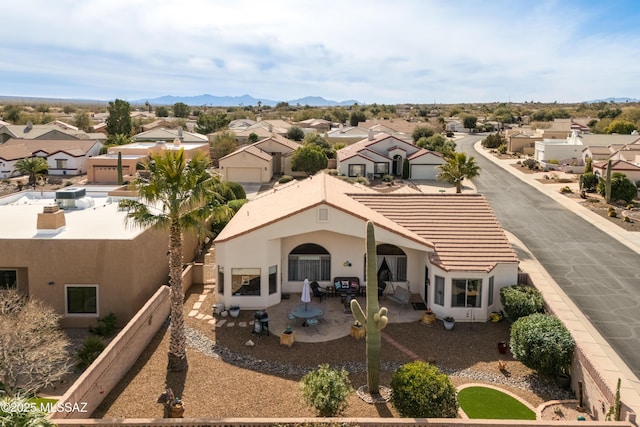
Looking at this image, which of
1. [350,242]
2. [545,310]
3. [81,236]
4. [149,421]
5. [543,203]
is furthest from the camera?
[543,203]

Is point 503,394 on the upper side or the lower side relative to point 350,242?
lower

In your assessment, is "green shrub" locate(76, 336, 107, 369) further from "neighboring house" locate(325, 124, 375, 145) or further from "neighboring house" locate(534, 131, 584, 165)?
"neighboring house" locate(325, 124, 375, 145)

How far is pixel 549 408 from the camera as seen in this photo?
16625 millimetres

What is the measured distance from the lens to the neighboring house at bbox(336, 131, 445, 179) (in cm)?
6406

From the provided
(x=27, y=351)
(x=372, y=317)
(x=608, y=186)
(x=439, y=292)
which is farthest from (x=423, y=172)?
(x=27, y=351)

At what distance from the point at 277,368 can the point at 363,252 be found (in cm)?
864

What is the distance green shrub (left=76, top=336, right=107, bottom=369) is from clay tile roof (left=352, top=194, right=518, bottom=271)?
47.6 feet

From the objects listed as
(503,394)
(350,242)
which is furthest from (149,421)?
(350,242)

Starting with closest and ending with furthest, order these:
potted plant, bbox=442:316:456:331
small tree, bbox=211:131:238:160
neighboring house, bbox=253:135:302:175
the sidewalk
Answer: the sidewalk < potted plant, bbox=442:316:456:331 < neighboring house, bbox=253:135:302:175 < small tree, bbox=211:131:238:160

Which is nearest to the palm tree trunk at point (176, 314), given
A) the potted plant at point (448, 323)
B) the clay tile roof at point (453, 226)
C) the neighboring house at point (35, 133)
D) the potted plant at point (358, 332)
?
the potted plant at point (358, 332)

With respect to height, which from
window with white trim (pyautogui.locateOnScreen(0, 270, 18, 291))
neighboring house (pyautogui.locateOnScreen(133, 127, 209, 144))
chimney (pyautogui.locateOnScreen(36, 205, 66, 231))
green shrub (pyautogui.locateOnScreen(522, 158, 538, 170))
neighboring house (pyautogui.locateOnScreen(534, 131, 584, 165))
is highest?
neighboring house (pyautogui.locateOnScreen(133, 127, 209, 144))

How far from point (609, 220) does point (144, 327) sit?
130 feet

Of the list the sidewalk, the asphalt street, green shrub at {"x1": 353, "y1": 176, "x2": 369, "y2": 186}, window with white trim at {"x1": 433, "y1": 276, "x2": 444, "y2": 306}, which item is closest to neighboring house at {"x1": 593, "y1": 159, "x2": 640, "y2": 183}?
the asphalt street

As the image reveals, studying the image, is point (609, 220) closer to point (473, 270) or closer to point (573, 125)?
point (473, 270)
